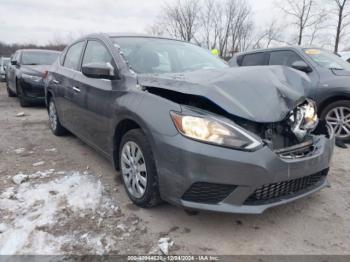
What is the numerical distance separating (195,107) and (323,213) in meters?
1.53

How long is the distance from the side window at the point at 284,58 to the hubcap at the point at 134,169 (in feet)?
12.9

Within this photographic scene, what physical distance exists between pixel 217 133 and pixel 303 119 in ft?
Result: 3.38

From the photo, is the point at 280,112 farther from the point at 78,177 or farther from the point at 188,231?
the point at 78,177

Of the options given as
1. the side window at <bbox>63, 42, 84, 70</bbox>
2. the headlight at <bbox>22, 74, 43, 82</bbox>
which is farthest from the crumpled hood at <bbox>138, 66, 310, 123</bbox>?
the headlight at <bbox>22, 74, 43, 82</bbox>

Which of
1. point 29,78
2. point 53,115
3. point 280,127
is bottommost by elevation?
point 53,115

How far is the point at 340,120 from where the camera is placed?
210 inches

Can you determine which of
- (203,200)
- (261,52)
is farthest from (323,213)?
(261,52)

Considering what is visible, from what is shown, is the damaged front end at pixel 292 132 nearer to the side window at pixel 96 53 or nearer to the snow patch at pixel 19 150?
the side window at pixel 96 53

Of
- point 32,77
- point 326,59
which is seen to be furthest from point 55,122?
point 326,59

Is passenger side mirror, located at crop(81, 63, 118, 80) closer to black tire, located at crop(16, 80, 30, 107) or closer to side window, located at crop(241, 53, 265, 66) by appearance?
side window, located at crop(241, 53, 265, 66)

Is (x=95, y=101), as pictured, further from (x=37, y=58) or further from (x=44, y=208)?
(x=37, y=58)

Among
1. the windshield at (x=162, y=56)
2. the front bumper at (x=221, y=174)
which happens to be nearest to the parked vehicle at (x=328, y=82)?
the windshield at (x=162, y=56)

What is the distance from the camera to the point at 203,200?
257cm

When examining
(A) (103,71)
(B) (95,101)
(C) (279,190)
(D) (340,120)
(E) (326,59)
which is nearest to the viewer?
(C) (279,190)
